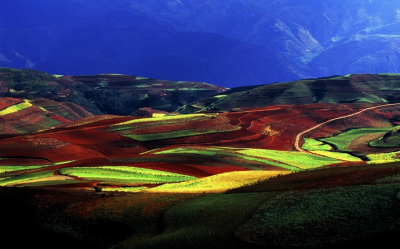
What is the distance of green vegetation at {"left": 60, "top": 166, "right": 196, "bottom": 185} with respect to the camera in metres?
50.1

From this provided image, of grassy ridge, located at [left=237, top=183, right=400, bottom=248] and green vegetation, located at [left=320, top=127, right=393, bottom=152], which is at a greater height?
green vegetation, located at [left=320, top=127, right=393, bottom=152]

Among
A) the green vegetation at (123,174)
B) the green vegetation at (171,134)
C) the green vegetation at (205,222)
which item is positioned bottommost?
the green vegetation at (205,222)

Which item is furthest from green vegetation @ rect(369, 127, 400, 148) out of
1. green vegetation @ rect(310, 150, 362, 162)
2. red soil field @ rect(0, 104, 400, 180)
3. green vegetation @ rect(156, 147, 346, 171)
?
red soil field @ rect(0, 104, 400, 180)

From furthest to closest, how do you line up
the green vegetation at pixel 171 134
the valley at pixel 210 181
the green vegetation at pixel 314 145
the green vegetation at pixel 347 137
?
the green vegetation at pixel 347 137, the green vegetation at pixel 171 134, the green vegetation at pixel 314 145, the valley at pixel 210 181

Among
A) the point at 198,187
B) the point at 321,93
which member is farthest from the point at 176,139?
the point at 321,93

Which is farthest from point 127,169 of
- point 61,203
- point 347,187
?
point 347,187

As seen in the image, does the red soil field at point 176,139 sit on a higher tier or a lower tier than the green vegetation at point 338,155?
higher

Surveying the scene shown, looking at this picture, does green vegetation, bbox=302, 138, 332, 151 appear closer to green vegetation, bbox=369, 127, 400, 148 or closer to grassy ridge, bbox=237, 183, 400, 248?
green vegetation, bbox=369, 127, 400, 148

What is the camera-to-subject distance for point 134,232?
29.3 metres

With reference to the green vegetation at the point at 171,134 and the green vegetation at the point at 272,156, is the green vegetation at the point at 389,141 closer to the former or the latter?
the green vegetation at the point at 272,156

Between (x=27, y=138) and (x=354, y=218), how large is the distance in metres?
63.0

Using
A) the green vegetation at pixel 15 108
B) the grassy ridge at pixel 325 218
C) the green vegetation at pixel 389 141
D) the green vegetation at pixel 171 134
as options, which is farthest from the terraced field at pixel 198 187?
the green vegetation at pixel 15 108

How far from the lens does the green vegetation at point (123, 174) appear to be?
50.1 metres

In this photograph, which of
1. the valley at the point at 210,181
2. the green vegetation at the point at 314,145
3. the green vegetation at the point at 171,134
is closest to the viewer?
the valley at the point at 210,181
